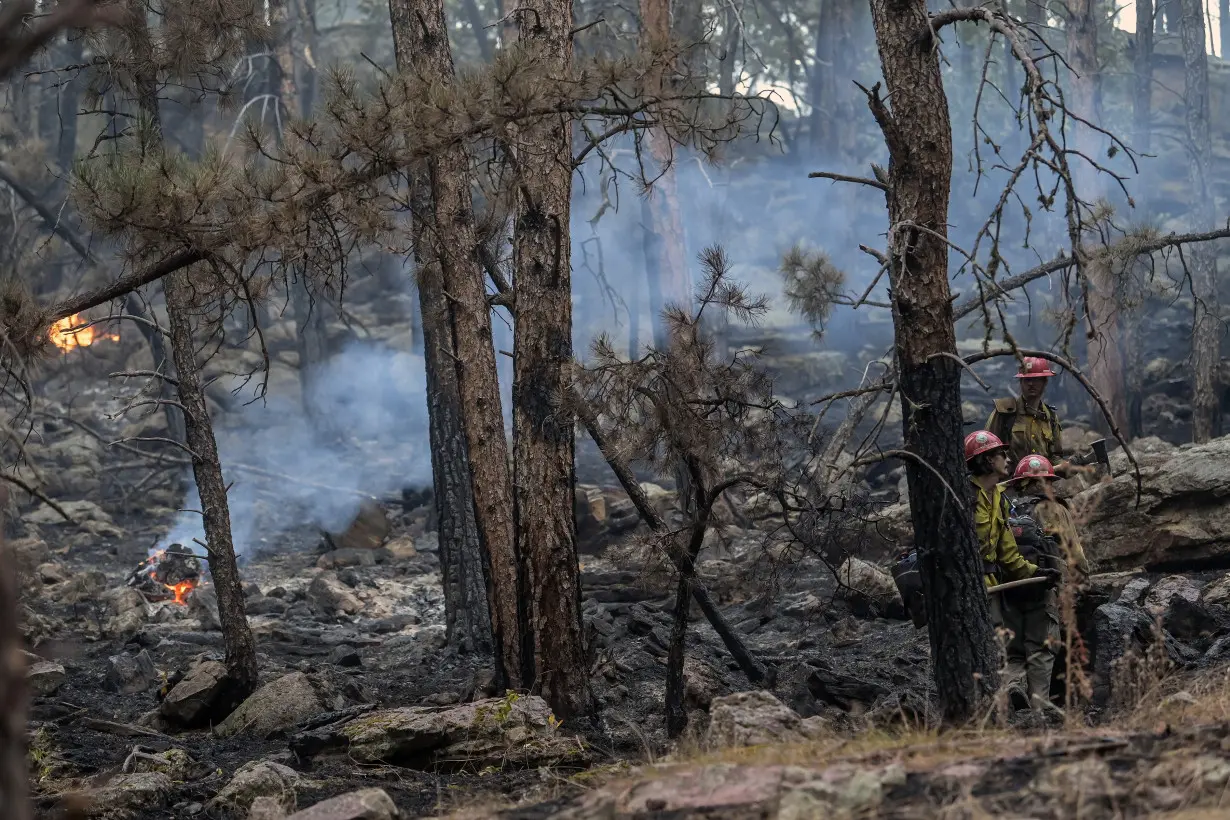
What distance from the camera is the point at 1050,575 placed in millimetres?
7152

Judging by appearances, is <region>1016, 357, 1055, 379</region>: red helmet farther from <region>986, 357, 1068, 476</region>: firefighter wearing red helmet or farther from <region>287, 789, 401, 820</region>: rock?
<region>287, 789, 401, 820</region>: rock

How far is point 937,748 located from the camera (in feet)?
16.0

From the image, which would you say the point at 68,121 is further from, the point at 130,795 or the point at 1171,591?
the point at 1171,591

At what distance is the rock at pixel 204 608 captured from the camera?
1388 cm

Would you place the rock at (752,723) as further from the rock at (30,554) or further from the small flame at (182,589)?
the rock at (30,554)

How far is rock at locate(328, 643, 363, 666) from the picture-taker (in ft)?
38.0

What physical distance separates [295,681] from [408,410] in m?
18.3

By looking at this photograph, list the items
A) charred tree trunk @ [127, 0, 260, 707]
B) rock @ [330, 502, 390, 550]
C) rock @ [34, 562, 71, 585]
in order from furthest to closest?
rock @ [330, 502, 390, 550]
rock @ [34, 562, 71, 585]
charred tree trunk @ [127, 0, 260, 707]

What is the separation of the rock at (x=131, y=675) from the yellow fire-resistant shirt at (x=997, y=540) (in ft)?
24.4

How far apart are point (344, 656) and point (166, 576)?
4.55 metres

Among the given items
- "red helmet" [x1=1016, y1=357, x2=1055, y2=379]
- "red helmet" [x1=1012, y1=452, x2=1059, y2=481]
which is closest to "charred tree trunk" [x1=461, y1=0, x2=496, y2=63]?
"red helmet" [x1=1016, y1=357, x2=1055, y2=379]

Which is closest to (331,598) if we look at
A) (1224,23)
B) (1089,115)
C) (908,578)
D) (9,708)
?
(908,578)

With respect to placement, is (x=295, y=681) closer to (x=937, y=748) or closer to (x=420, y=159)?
(x=420, y=159)

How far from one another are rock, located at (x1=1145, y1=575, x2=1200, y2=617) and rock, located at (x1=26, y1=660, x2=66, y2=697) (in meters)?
8.68
